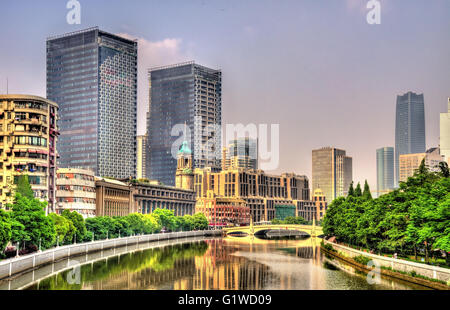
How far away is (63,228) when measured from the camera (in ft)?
387

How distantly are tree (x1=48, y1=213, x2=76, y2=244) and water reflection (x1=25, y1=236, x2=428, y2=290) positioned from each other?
30.2 feet

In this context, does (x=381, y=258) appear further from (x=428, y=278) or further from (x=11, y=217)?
(x=11, y=217)

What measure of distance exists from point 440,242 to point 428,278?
232 inches

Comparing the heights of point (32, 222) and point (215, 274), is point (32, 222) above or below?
above

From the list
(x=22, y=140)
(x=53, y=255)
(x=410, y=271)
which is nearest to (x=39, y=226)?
(x=53, y=255)

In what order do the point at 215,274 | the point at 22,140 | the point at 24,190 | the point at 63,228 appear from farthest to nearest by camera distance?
1. the point at 22,140
2. the point at 24,190
3. the point at 63,228
4. the point at 215,274

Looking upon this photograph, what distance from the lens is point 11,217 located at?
9862 cm

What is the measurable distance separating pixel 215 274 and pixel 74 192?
79.6 meters

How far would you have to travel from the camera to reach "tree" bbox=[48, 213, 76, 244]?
117 metres

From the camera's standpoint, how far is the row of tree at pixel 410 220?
3041 inches

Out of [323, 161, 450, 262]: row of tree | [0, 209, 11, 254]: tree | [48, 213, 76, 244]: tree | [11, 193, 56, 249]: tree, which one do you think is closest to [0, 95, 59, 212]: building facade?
[48, 213, 76, 244]: tree

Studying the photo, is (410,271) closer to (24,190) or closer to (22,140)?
(24,190)

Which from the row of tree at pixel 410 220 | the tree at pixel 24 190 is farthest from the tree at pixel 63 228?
the row of tree at pixel 410 220

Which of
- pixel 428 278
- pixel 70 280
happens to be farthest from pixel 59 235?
pixel 428 278
